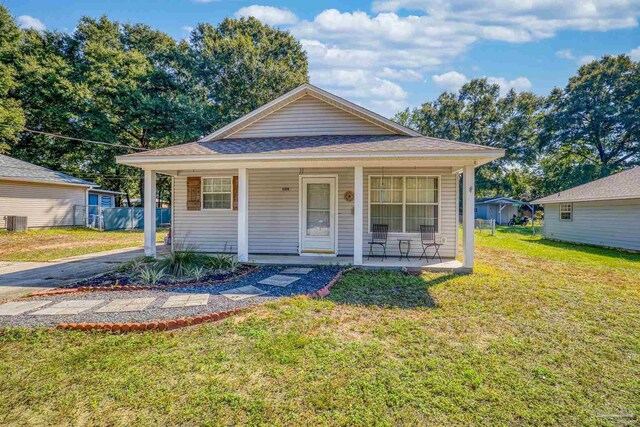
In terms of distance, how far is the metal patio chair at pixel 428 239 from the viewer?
8.04 m

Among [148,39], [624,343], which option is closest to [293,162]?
[624,343]

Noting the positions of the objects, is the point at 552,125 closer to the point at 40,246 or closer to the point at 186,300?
the point at 186,300

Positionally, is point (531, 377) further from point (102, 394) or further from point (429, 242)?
point (429, 242)

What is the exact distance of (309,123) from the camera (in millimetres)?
9023

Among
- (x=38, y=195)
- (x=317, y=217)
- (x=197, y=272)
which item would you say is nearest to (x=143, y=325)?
(x=197, y=272)

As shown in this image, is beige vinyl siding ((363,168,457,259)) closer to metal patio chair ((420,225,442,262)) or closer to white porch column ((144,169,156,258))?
metal patio chair ((420,225,442,262))

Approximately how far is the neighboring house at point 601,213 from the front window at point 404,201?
8541mm

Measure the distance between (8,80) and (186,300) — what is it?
2563 cm

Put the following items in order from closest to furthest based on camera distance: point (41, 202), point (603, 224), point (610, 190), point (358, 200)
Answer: point (358, 200) < point (610, 190) < point (603, 224) < point (41, 202)

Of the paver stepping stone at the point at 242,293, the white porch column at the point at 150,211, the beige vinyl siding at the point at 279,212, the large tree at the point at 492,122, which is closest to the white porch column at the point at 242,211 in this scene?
the beige vinyl siding at the point at 279,212

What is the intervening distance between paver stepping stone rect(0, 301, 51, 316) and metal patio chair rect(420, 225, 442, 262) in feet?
25.6

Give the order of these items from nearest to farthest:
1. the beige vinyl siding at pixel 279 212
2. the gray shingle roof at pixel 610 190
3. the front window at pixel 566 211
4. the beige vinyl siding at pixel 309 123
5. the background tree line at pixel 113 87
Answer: the beige vinyl siding at pixel 279 212
the beige vinyl siding at pixel 309 123
the gray shingle roof at pixel 610 190
the front window at pixel 566 211
the background tree line at pixel 113 87

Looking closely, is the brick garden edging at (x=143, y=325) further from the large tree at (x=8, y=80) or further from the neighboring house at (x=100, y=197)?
the neighboring house at (x=100, y=197)

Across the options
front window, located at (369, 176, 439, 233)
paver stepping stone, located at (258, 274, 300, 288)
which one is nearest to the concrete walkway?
paver stepping stone, located at (258, 274, 300, 288)
